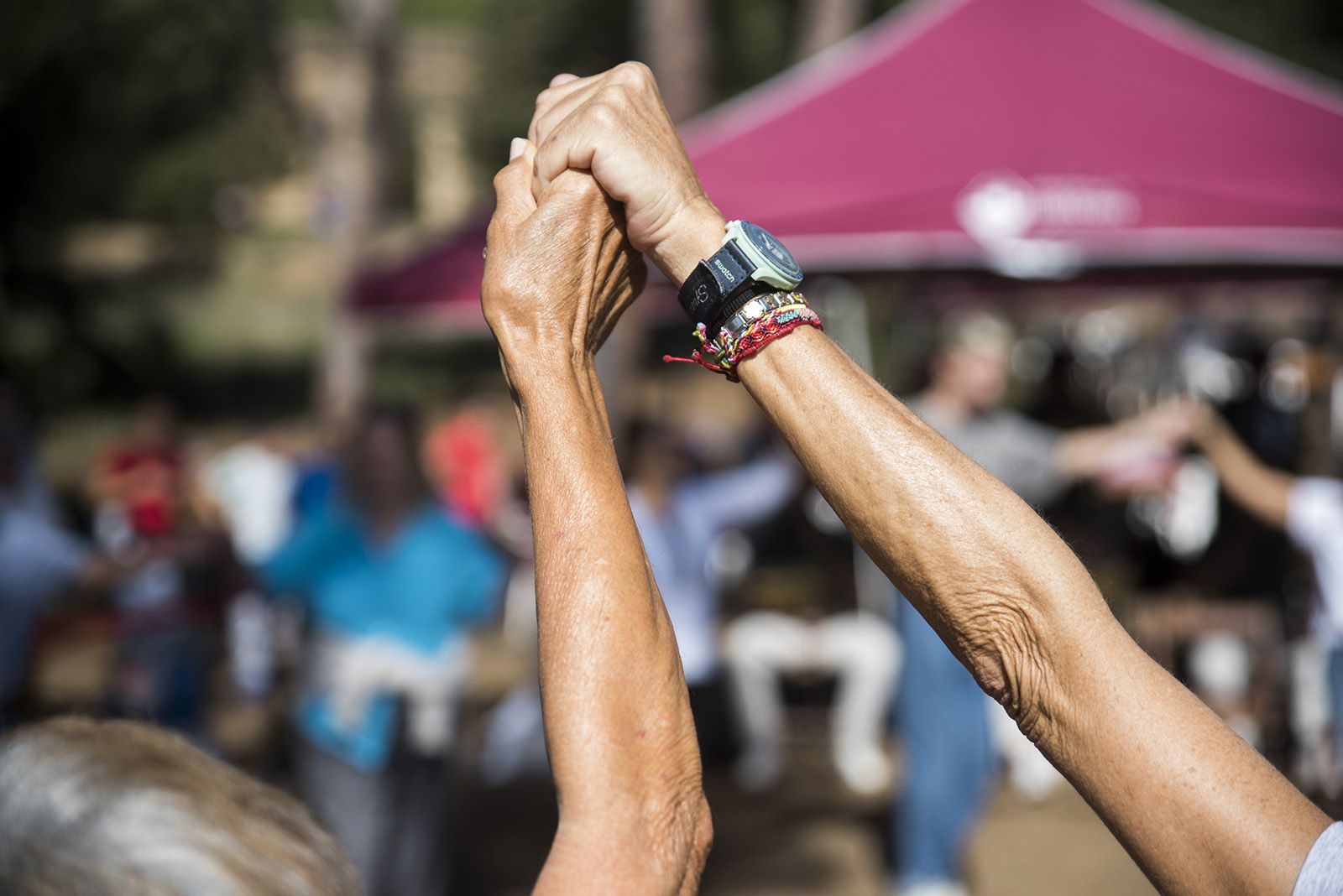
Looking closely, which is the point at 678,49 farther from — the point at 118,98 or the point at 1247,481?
the point at 118,98

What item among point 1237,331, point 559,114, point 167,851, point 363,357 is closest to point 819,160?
point 559,114

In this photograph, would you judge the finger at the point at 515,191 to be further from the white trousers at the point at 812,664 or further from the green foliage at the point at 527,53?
the green foliage at the point at 527,53

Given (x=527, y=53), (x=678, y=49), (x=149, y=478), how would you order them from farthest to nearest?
(x=527, y=53), (x=678, y=49), (x=149, y=478)

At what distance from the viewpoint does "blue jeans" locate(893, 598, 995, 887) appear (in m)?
4.34

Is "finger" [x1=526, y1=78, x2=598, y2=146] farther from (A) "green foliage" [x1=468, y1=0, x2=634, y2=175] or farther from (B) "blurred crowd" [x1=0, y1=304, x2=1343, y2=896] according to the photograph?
(A) "green foliage" [x1=468, y1=0, x2=634, y2=175]

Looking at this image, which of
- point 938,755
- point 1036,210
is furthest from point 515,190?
point 938,755

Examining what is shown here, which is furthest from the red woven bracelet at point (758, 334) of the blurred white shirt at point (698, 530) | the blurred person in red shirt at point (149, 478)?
the blurred person in red shirt at point (149, 478)

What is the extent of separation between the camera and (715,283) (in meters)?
1.23

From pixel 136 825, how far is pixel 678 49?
7.87 meters

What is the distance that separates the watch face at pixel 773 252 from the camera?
1226 mm

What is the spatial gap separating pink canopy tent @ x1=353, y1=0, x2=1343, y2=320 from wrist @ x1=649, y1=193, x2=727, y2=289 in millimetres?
2993

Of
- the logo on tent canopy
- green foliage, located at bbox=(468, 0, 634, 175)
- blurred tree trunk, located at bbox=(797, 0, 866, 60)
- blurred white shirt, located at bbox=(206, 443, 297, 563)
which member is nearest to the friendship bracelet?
the logo on tent canopy

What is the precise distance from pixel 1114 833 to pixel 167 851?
83 cm

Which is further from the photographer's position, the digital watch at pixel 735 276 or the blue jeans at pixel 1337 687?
the blue jeans at pixel 1337 687
